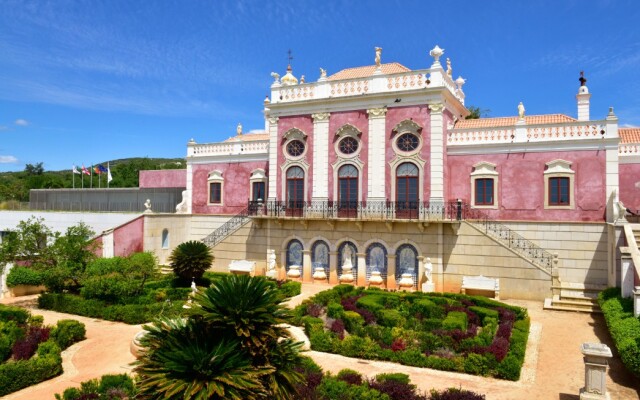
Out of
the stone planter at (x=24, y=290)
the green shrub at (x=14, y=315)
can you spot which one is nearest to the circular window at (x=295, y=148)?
the stone planter at (x=24, y=290)

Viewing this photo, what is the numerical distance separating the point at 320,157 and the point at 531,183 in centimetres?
1103

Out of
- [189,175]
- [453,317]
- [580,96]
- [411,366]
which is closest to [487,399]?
[411,366]

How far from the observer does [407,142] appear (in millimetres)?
25688

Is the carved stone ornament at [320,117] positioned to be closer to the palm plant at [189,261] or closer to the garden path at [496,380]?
the palm plant at [189,261]

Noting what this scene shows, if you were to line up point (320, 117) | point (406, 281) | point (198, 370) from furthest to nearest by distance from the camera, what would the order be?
point (320, 117)
point (406, 281)
point (198, 370)

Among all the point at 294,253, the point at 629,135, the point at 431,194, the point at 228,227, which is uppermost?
the point at 629,135

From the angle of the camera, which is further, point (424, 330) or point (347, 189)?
point (347, 189)

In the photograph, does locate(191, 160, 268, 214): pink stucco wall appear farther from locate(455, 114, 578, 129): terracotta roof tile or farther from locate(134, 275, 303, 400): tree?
locate(134, 275, 303, 400): tree

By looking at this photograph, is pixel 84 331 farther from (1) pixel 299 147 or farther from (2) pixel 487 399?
(1) pixel 299 147

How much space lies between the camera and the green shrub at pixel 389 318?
17.0 metres

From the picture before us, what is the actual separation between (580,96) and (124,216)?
93.1 ft

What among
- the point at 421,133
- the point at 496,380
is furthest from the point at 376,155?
the point at 496,380

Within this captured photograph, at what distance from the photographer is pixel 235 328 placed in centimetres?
891

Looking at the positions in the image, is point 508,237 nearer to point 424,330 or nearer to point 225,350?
point 424,330
